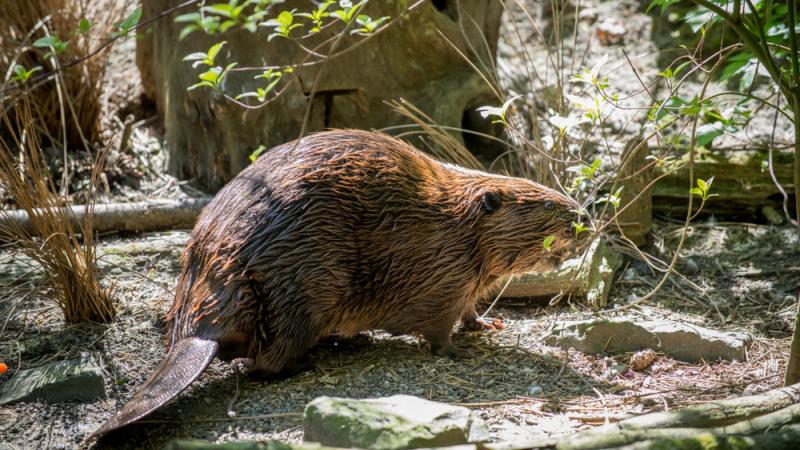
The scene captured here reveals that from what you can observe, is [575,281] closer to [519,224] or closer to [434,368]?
[519,224]

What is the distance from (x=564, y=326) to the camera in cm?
474

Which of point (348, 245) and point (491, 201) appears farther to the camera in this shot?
point (491, 201)

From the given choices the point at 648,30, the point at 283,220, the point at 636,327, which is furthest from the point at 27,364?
the point at 648,30

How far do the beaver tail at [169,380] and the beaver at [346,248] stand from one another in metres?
0.01

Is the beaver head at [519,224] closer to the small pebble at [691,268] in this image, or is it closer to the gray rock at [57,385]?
the small pebble at [691,268]

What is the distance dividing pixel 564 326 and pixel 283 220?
1729 millimetres

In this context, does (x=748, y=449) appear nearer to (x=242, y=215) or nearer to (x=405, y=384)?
(x=405, y=384)

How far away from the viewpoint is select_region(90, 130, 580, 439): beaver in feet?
13.7

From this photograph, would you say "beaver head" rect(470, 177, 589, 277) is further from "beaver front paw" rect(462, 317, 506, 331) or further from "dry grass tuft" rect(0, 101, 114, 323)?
"dry grass tuft" rect(0, 101, 114, 323)

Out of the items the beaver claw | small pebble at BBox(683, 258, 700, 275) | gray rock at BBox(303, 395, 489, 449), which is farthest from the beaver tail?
small pebble at BBox(683, 258, 700, 275)

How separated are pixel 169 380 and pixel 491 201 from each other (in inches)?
78.7

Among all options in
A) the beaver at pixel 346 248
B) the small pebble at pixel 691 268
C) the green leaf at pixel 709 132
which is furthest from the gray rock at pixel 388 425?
the small pebble at pixel 691 268

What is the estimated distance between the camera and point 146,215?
5.94 m

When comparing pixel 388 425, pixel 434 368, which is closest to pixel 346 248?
pixel 434 368
